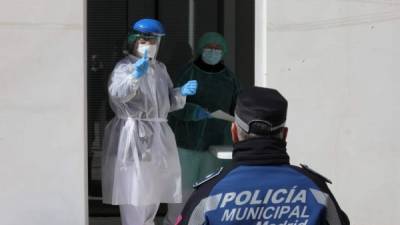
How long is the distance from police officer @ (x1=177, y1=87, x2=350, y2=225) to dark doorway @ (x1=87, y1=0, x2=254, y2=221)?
328cm

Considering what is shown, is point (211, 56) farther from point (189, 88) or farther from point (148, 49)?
point (148, 49)

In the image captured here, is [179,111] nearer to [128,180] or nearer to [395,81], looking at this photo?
[128,180]

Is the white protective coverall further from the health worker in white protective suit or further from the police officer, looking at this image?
the police officer

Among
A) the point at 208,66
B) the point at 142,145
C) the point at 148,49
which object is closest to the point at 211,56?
the point at 208,66

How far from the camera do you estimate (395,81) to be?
13.2ft

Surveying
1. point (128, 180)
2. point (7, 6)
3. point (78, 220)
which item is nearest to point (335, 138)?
point (128, 180)

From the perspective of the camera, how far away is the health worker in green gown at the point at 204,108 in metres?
4.08

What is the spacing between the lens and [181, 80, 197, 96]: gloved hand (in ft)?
12.3

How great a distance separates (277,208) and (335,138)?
8.10ft

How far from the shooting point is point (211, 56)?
4.09 metres

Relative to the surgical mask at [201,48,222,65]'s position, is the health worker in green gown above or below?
below

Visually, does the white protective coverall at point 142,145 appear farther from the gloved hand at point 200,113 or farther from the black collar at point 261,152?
the black collar at point 261,152

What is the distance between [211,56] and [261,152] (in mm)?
2503

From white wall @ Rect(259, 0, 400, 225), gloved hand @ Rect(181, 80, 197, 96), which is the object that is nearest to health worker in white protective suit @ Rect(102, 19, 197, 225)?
gloved hand @ Rect(181, 80, 197, 96)
